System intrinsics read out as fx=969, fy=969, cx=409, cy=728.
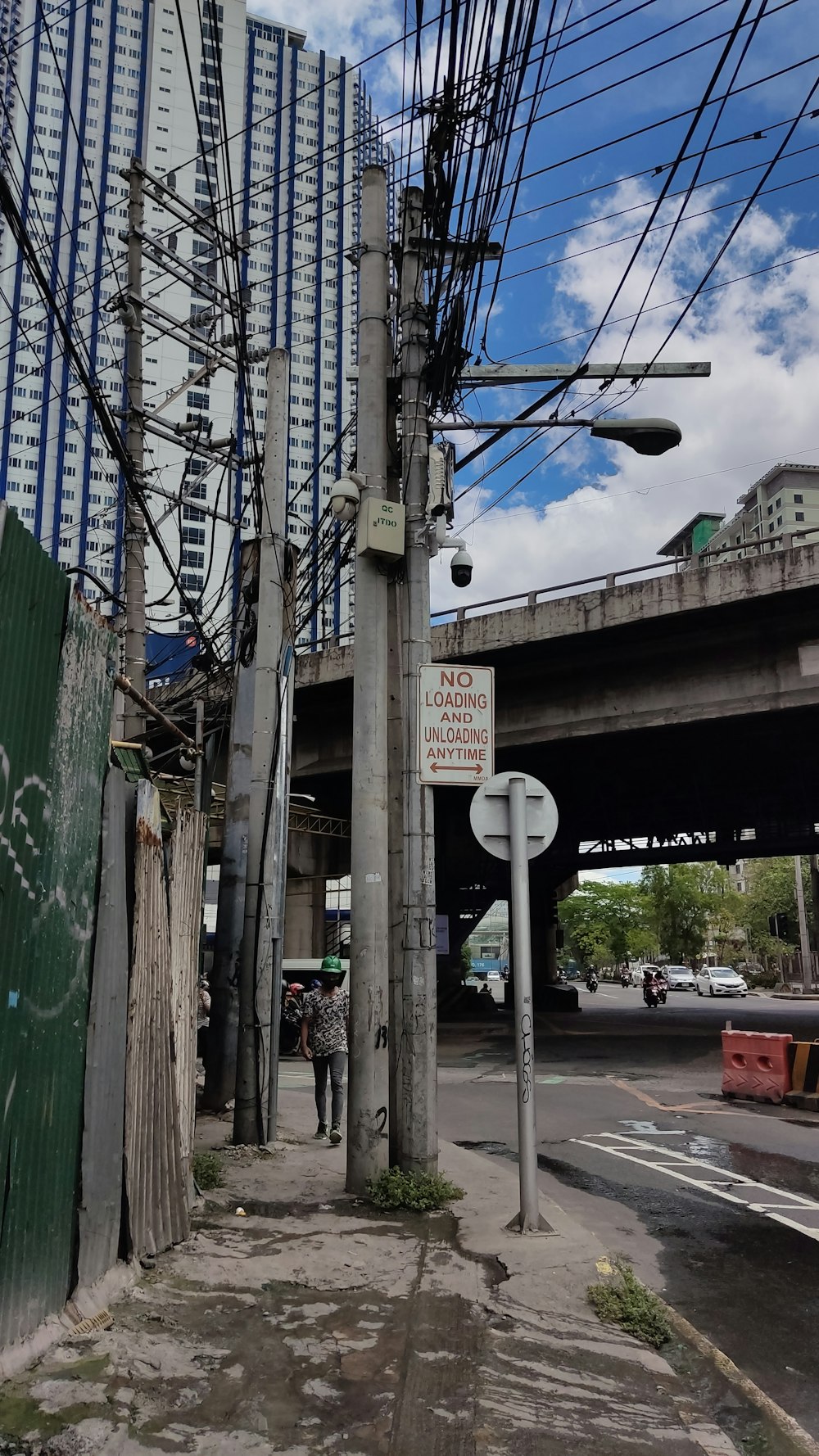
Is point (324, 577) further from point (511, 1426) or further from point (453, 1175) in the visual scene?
point (511, 1426)

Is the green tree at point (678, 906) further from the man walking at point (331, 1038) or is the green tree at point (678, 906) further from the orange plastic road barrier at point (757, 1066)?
the man walking at point (331, 1038)

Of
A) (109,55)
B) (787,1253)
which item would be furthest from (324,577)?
(109,55)

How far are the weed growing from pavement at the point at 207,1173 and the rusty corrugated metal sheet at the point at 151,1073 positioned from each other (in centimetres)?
163

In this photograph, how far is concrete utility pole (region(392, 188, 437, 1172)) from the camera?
6.98 metres

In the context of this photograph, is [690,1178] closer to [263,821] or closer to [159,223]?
[263,821]

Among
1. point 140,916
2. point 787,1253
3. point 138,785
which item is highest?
point 138,785

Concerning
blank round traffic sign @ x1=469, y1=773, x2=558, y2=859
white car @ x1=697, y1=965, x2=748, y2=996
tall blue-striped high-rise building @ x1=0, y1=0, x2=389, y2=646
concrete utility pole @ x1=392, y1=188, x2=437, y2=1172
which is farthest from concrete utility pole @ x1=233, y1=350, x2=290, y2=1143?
tall blue-striped high-rise building @ x1=0, y1=0, x2=389, y2=646

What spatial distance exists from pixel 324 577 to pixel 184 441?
4332 millimetres

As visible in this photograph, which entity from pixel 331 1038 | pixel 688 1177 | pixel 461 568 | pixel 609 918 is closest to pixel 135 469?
pixel 461 568

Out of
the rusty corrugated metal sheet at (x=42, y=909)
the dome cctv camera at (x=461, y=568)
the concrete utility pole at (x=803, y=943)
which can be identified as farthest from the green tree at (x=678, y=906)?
the rusty corrugated metal sheet at (x=42, y=909)

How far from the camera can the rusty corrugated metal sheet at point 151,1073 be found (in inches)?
196

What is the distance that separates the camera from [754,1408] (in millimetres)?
3910

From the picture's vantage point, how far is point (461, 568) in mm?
11969

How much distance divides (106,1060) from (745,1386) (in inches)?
125
